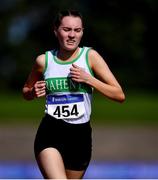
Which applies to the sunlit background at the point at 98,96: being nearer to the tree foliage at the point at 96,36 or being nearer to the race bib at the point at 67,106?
the tree foliage at the point at 96,36

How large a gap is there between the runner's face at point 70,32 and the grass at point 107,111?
15.0 m

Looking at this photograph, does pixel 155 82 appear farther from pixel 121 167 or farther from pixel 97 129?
pixel 121 167

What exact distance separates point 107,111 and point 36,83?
17904mm

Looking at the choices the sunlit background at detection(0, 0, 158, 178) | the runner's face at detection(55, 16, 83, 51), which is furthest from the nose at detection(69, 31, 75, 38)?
the sunlit background at detection(0, 0, 158, 178)

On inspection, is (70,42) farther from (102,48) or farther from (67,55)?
(102,48)

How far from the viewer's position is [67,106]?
5590mm

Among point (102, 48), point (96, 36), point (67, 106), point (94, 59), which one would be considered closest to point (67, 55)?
point (94, 59)

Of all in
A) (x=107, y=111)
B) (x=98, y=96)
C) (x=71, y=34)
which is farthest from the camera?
(x=98, y=96)

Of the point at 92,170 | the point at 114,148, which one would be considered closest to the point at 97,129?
the point at 114,148

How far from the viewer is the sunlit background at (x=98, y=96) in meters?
11.9

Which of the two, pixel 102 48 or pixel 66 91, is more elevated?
Answer: pixel 66 91

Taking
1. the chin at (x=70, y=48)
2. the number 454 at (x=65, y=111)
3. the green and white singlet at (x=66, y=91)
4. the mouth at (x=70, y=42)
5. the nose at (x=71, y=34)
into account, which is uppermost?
the nose at (x=71, y=34)

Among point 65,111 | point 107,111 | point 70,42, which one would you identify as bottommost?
point 107,111

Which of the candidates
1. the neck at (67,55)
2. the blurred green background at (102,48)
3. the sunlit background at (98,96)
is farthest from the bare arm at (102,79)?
the blurred green background at (102,48)
